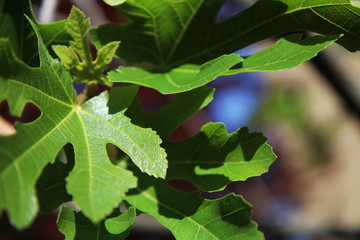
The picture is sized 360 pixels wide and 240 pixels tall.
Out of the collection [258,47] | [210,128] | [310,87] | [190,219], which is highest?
[210,128]

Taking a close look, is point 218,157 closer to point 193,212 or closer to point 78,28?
point 193,212

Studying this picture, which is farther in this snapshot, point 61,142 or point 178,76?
point 178,76

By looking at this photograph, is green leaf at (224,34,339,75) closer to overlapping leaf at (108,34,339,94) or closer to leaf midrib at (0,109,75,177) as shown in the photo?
overlapping leaf at (108,34,339,94)

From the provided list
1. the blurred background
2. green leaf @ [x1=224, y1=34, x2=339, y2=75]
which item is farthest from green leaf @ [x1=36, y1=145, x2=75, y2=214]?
the blurred background

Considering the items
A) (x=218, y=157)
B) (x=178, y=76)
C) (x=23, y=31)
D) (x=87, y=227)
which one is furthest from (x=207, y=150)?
(x=23, y=31)

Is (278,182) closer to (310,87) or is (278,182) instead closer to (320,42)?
(310,87)

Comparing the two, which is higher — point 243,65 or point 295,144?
point 243,65

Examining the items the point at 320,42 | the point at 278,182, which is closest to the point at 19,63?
the point at 320,42

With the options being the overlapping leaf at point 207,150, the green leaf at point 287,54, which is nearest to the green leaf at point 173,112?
the overlapping leaf at point 207,150
